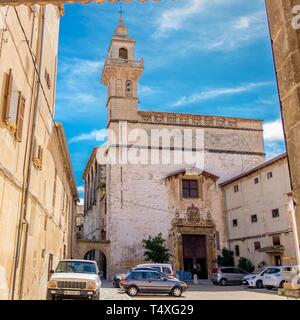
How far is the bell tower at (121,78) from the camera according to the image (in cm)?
3097

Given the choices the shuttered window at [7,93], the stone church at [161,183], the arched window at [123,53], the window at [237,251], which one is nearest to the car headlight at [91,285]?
the shuttered window at [7,93]

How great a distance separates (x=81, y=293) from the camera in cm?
1109

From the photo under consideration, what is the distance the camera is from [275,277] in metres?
19.4

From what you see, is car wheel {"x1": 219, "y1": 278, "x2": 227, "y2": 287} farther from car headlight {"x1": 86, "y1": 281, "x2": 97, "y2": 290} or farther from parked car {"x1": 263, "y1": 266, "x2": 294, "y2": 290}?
car headlight {"x1": 86, "y1": 281, "x2": 97, "y2": 290}

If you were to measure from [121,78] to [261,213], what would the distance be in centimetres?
1729

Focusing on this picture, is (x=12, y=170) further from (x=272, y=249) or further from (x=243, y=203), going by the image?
(x=243, y=203)

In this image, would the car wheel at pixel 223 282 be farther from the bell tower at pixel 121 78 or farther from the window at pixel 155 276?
the bell tower at pixel 121 78

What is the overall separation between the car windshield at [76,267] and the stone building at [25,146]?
2.40 feet

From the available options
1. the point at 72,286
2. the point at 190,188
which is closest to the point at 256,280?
the point at 190,188

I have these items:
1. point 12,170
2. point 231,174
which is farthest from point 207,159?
point 12,170

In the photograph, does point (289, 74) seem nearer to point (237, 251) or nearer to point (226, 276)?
point (226, 276)

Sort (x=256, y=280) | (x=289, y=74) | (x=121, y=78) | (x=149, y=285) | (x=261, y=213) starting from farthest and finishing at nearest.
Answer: (x=121, y=78), (x=261, y=213), (x=256, y=280), (x=149, y=285), (x=289, y=74)

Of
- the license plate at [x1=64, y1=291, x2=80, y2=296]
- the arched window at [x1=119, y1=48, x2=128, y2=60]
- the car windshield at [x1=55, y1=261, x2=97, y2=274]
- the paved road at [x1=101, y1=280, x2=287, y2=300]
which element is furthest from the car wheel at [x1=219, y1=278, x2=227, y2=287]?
the arched window at [x1=119, y1=48, x2=128, y2=60]

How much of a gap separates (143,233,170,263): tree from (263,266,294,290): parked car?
8.91 m
